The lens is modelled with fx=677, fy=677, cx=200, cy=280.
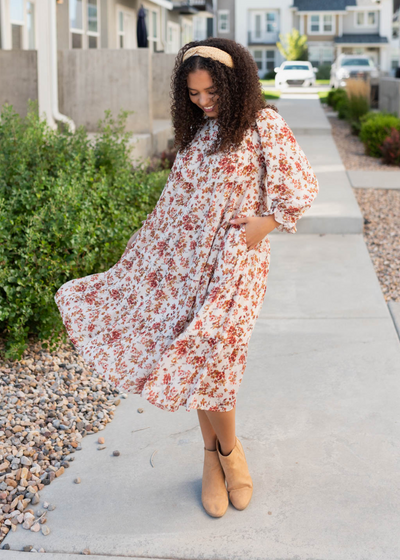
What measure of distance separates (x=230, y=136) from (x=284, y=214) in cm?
32

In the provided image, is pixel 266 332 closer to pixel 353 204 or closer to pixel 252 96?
pixel 252 96

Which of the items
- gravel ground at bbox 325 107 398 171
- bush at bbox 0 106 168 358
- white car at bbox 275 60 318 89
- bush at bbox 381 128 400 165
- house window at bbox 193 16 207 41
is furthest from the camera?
house window at bbox 193 16 207 41

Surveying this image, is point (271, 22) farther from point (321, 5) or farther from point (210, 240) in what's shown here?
point (210, 240)

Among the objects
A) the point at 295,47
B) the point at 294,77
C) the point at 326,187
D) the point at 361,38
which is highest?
the point at 361,38

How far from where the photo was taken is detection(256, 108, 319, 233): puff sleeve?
2260 millimetres

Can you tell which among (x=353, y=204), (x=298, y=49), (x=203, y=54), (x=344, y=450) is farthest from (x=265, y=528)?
(x=298, y=49)

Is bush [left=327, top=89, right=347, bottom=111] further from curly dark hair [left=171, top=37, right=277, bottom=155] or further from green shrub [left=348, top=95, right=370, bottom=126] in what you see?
curly dark hair [left=171, top=37, right=277, bottom=155]

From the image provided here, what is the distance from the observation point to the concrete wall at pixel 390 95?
13.3 metres

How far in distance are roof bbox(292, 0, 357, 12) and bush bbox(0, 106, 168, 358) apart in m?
46.0

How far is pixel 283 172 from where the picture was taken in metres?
2.26

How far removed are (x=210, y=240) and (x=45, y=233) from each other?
69.7 inches

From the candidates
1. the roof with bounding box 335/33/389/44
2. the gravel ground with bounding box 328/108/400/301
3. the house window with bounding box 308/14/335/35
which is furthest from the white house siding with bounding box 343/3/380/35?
the gravel ground with bounding box 328/108/400/301

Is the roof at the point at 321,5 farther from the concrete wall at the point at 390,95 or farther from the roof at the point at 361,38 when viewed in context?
the concrete wall at the point at 390,95

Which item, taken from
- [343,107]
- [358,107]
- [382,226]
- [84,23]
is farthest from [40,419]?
[343,107]
